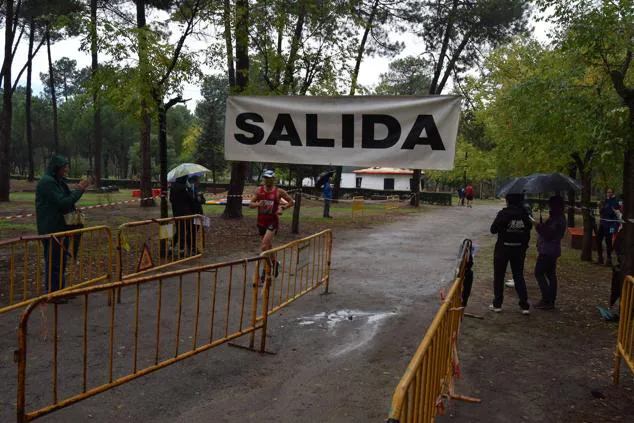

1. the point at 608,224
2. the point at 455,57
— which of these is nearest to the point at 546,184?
the point at 608,224

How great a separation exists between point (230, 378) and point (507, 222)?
477 centimetres

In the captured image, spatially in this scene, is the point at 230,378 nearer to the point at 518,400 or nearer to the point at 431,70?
the point at 518,400

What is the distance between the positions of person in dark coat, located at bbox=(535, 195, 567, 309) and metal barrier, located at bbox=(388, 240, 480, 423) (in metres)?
4.16

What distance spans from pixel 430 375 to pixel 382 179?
65.6 m

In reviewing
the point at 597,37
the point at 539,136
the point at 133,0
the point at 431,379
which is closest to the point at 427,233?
the point at 539,136

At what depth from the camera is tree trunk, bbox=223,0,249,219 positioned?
13.4 metres

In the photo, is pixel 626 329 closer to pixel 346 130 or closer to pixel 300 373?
pixel 300 373

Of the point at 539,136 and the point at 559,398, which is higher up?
the point at 539,136

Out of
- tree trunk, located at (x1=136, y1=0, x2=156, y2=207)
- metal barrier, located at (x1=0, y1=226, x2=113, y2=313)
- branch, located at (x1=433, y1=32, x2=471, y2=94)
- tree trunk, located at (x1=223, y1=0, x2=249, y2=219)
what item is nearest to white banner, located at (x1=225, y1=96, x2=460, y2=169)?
metal barrier, located at (x1=0, y1=226, x2=113, y2=313)

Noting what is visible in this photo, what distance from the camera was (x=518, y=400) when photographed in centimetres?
476

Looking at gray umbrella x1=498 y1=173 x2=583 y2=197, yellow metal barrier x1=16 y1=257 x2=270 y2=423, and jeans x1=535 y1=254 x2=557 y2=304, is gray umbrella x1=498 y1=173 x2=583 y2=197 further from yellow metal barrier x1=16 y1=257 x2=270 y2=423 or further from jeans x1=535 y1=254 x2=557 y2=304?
yellow metal barrier x1=16 y1=257 x2=270 y2=423

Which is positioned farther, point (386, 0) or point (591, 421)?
point (386, 0)

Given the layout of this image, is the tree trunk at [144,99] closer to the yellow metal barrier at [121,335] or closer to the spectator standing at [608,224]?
the yellow metal barrier at [121,335]

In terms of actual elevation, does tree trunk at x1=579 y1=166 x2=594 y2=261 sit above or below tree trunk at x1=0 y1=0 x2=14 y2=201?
A: below
